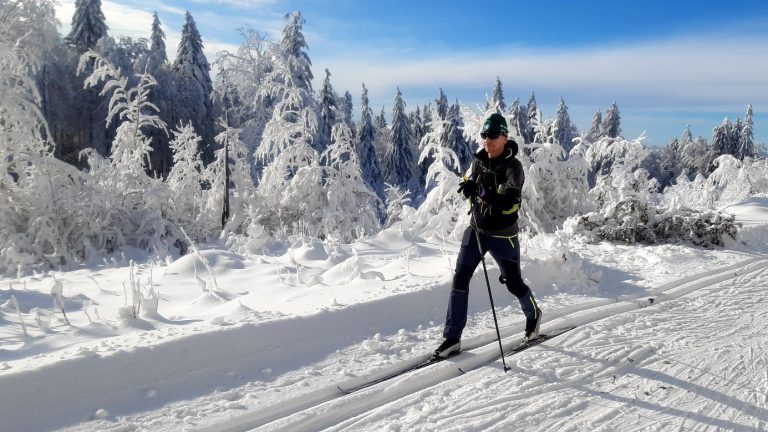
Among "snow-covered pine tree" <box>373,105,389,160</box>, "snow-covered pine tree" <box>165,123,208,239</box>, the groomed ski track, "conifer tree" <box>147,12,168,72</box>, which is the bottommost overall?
the groomed ski track

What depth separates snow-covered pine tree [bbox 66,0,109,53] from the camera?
31.1 m

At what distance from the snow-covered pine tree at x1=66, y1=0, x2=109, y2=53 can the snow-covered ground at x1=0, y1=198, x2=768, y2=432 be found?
31477 mm

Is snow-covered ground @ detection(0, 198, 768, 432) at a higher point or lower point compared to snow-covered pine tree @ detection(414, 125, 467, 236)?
lower

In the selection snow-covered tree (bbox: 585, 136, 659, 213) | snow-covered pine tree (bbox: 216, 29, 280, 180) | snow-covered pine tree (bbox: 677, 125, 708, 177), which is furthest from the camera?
snow-covered pine tree (bbox: 677, 125, 708, 177)

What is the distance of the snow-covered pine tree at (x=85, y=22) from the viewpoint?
31.1m

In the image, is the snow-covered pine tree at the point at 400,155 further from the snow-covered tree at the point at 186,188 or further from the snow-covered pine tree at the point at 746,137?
the snow-covered pine tree at the point at 746,137

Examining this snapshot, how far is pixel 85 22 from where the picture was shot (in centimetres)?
3128

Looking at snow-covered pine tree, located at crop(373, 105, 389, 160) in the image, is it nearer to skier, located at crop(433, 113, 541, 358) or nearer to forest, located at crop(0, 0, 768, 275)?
forest, located at crop(0, 0, 768, 275)

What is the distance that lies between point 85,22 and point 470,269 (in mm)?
36330

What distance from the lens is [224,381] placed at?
3.43m

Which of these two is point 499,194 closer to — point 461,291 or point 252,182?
point 461,291

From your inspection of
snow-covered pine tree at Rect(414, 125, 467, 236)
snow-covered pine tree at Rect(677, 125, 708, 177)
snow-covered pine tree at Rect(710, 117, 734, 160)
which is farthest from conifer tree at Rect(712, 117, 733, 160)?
snow-covered pine tree at Rect(414, 125, 467, 236)

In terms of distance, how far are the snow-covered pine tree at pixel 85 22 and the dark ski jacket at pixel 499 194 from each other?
34496 millimetres

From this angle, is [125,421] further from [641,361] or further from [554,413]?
[641,361]
